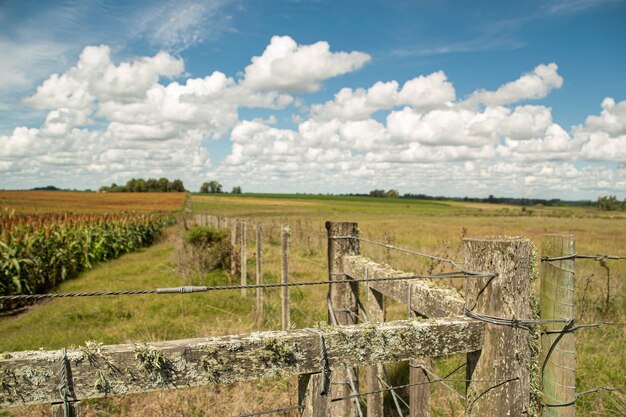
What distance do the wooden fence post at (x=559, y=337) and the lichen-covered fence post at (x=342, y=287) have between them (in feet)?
5.53

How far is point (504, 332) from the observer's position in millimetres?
1963

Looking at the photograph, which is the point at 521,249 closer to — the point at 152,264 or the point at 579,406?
the point at 579,406

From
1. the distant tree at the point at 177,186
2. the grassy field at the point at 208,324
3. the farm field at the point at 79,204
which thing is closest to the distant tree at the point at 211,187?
the distant tree at the point at 177,186

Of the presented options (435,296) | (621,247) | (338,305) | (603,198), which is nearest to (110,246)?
(338,305)

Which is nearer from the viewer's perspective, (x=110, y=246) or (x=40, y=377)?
(x=40, y=377)

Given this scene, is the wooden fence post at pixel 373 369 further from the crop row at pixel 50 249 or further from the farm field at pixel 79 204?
the farm field at pixel 79 204

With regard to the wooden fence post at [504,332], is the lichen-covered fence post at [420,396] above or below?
below

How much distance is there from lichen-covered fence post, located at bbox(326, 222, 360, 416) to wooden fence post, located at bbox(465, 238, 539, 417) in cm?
166

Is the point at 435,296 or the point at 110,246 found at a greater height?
Result: the point at 435,296

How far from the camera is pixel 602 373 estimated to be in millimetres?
5273

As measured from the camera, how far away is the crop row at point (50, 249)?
1110cm

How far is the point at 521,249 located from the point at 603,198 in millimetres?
120288

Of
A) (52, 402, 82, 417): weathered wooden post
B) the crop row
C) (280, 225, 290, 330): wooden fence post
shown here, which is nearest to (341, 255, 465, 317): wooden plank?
(52, 402, 82, 417): weathered wooden post

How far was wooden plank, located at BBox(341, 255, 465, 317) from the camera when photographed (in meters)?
2.33
